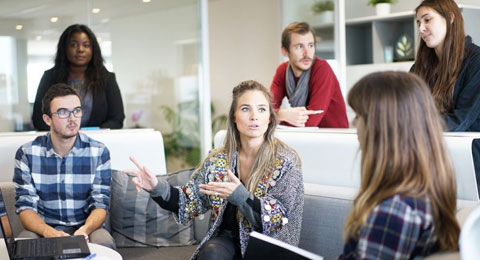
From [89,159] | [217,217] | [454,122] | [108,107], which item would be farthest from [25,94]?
[454,122]

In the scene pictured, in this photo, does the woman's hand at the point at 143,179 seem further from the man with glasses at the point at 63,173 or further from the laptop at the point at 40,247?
the man with glasses at the point at 63,173

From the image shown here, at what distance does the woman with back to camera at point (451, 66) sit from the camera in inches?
96.0

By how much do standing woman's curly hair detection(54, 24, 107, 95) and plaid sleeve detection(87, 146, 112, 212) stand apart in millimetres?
1247

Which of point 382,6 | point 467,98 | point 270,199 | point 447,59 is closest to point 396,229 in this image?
point 270,199

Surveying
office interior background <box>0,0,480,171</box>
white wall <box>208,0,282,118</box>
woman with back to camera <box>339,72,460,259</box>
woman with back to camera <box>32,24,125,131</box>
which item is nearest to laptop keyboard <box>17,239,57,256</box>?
woman with back to camera <box>339,72,460,259</box>

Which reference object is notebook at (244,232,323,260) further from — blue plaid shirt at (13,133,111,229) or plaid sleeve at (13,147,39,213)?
plaid sleeve at (13,147,39,213)

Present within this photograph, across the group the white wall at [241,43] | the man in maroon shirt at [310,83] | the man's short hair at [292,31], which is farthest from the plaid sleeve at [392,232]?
the white wall at [241,43]

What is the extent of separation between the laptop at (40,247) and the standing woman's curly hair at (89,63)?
1.94 metres

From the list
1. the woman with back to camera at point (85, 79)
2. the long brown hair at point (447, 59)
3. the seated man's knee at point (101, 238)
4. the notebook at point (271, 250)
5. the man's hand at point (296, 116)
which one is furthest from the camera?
the woman with back to camera at point (85, 79)

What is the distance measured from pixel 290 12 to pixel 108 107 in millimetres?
2685

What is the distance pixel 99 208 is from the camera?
280cm

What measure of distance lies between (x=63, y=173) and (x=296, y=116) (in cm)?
112

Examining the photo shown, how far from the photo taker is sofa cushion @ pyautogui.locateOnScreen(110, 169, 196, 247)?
10.0 ft

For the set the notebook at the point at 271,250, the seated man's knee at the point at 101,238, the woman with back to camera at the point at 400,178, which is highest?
the woman with back to camera at the point at 400,178
